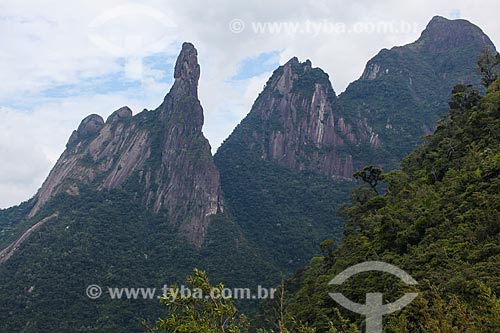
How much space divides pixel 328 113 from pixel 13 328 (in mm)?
73677

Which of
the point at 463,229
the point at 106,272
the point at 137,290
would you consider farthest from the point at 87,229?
the point at 463,229

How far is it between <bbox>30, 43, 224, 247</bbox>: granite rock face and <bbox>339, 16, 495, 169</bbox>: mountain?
3571cm

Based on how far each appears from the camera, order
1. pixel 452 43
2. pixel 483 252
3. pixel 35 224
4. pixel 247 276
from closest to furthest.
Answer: pixel 483 252
pixel 247 276
pixel 35 224
pixel 452 43

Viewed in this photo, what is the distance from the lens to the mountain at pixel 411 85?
10388 cm

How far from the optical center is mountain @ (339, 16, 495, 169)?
103875 millimetres

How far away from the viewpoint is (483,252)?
18375 mm

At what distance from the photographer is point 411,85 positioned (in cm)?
12062

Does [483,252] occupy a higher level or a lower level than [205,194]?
lower

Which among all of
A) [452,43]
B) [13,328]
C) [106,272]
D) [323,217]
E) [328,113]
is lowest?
[13,328]

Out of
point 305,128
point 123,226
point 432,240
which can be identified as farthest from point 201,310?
point 305,128

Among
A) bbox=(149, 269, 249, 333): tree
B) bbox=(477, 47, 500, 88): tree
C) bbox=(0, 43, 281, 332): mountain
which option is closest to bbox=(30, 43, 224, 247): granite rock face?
bbox=(0, 43, 281, 332): mountain

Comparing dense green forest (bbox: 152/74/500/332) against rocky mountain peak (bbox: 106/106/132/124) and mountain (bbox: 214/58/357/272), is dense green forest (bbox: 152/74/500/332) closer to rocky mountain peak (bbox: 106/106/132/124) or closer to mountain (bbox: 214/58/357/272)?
mountain (bbox: 214/58/357/272)

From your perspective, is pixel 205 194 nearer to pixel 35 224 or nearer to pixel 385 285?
pixel 35 224

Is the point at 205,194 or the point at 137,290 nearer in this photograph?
the point at 137,290
